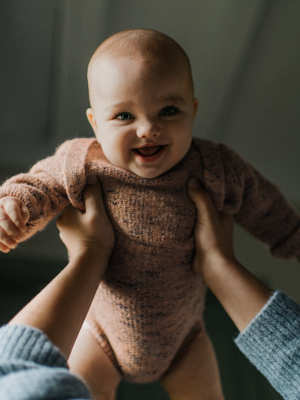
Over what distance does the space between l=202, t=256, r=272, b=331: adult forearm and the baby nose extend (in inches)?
11.2

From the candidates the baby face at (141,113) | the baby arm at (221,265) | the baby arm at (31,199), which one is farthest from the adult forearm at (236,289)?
the baby arm at (31,199)

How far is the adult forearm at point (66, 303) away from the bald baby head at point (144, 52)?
1.06 feet

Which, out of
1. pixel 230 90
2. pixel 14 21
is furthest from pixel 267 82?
pixel 14 21

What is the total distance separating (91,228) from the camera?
657 mm

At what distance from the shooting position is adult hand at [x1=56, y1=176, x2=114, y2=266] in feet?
2.16

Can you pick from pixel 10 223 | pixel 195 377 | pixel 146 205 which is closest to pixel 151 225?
pixel 146 205

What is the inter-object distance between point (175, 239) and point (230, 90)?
0.53 meters

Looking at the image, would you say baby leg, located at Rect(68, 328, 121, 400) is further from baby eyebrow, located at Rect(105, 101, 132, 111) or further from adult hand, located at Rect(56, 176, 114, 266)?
baby eyebrow, located at Rect(105, 101, 132, 111)

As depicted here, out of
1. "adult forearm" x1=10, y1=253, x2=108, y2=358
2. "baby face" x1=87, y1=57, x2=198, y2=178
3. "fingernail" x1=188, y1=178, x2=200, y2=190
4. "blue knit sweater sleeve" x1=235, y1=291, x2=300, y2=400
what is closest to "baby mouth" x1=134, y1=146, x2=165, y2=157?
"baby face" x1=87, y1=57, x2=198, y2=178

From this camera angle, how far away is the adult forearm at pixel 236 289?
61cm

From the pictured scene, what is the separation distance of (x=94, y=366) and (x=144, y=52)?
63 centimetres

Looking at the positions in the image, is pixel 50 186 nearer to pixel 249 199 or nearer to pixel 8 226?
pixel 8 226

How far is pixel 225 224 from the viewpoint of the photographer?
0.74m

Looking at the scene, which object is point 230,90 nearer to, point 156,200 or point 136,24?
point 136,24
